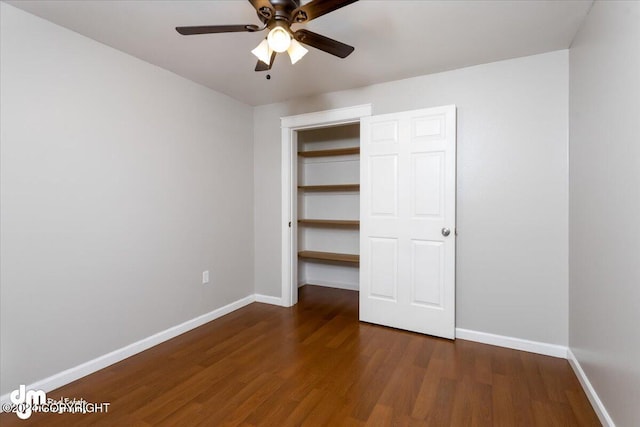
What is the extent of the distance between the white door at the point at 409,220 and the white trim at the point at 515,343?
0.49 feet

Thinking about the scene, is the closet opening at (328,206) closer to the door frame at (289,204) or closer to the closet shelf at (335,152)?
the closet shelf at (335,152)

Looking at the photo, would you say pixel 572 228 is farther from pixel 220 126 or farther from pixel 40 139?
pixel 40 139

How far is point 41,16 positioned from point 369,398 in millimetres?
3156

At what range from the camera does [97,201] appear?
226 cm

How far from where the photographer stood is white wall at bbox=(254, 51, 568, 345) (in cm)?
243

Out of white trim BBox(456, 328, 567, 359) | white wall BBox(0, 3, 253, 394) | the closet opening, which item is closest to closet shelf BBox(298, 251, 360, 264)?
the closet opening

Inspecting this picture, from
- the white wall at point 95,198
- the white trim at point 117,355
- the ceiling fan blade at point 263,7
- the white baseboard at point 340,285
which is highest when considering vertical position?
the ceiling fan blade at point 263,7

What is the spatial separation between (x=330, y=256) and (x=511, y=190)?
216cm

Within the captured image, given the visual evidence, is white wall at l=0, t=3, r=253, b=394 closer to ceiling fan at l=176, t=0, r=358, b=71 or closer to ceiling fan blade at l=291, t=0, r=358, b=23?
ceiling fan at l=176, t=0, r=358, b=71

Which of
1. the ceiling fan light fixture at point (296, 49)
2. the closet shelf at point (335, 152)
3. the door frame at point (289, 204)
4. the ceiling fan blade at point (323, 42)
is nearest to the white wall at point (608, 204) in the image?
the ceiling fan blade at point (323, 42)

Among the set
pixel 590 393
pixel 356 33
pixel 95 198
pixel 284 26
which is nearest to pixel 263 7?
pixel 284 26

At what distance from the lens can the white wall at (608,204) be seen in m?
1.38

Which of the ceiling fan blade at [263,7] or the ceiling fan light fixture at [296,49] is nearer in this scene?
the ceiling fan blade at [263,7]

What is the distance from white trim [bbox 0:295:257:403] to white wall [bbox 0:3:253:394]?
47 millimetres
